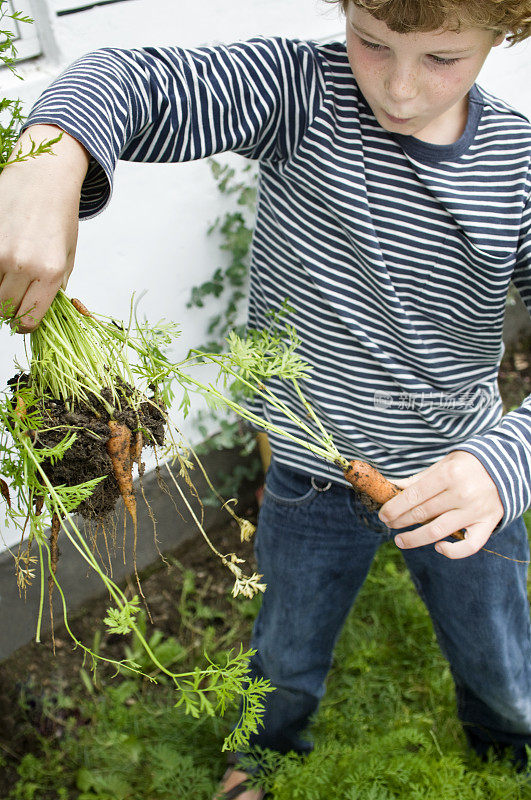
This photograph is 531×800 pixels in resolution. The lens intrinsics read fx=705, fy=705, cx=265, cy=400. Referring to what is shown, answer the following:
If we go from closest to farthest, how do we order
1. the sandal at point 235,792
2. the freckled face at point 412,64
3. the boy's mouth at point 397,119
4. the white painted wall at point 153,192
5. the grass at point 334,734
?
the freckled face at point 412,64
the boy's mouth at point 397,119
the grass at point 334,734
the sandal at point 235,792
the white painted wall at point 153,192

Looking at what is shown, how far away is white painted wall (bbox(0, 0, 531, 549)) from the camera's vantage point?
6.57 feet

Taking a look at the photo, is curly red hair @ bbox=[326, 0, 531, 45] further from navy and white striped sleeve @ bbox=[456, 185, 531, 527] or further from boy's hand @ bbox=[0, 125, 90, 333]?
navy and white striped sleeve @ bbox=[456, 185, 531, 527]

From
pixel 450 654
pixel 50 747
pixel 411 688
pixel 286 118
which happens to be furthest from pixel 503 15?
pixel 50 747

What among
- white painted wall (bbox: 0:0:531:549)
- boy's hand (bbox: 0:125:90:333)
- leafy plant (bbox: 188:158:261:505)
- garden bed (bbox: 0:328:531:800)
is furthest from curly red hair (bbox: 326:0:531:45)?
garden bed (bbox: 0:328:531:800)

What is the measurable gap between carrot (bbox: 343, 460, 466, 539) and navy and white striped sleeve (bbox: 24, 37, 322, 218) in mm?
645

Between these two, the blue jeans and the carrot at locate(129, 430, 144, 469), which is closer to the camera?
the carrot at locate(129, 430, 144, 469)

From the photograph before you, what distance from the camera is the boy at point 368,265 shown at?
1180mm

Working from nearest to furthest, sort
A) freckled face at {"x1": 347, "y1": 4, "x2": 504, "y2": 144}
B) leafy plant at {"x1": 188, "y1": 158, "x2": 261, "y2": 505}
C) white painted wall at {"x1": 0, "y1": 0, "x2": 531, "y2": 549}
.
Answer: freckled face at {"x1": 347, "y1": 4, "x2": 504, "y2": 144}
white painted wall at {"x1": 0, "y1": 0, "x2": 531, "y2": 549}
leafy plant at {"x1": 188, "y1": 158, "x2": 261, "y2": 505}

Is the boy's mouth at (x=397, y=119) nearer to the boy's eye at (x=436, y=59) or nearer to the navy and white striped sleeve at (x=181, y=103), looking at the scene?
the boy's eye at (x=436, y=59)

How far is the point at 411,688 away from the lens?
2322 millimetres

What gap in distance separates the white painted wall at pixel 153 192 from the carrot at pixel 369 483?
1249 millimetres

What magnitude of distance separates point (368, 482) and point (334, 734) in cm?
116

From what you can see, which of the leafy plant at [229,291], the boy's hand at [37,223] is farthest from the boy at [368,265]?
the leafy plant at [229,291]

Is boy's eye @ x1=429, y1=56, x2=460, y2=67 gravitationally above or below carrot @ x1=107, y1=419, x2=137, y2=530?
above
